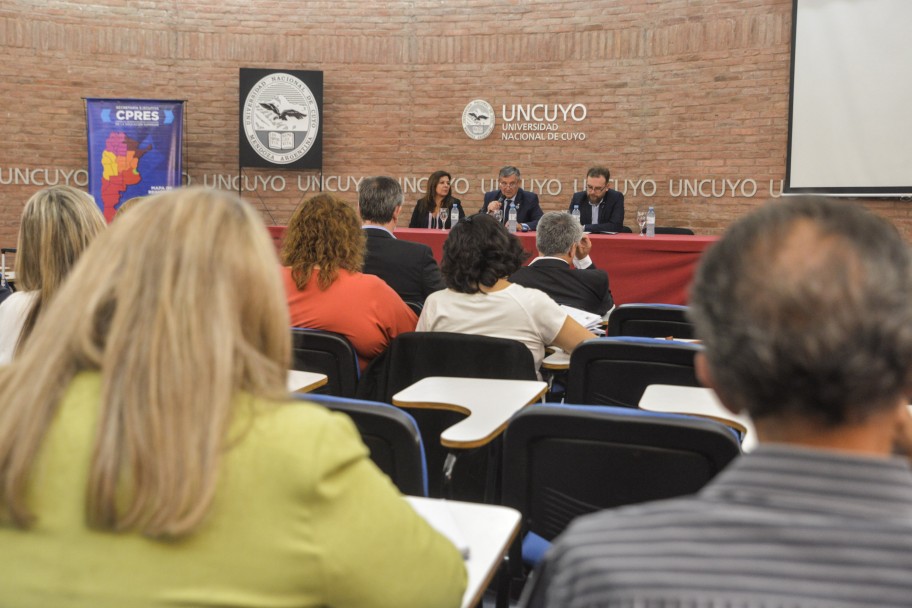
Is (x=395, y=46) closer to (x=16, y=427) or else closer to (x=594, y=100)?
(x=594, y=100)

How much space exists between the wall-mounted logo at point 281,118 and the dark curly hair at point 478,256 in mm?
6703

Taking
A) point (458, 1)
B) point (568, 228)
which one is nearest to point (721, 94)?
point (458, 1)

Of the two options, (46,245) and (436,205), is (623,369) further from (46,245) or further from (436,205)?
(436,205)

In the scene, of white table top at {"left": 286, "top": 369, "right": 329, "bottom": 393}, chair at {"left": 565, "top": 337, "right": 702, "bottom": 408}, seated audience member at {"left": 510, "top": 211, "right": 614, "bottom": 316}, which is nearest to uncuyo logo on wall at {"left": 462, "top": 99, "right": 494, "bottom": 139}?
seated audience member at {"left": 510, "top": 211, "right": 614, "bottom": 316}

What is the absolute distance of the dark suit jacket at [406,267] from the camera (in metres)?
4.36

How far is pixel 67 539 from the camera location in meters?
1.00

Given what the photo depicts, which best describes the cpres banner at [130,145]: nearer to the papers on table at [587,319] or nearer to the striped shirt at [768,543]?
the papers on table at [587,319]

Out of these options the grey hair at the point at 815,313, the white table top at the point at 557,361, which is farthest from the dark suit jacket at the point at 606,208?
the grey hair at the point at 815,313

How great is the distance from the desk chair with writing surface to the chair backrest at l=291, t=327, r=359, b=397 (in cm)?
18

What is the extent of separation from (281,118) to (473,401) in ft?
25.9

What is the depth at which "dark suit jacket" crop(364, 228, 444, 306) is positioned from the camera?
14.3 ft

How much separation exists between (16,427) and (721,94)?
8.75 metres

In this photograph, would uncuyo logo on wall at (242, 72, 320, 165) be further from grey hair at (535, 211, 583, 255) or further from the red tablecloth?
grey hair at (535, 211, 583, 255)

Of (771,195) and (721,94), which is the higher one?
(721,94)
